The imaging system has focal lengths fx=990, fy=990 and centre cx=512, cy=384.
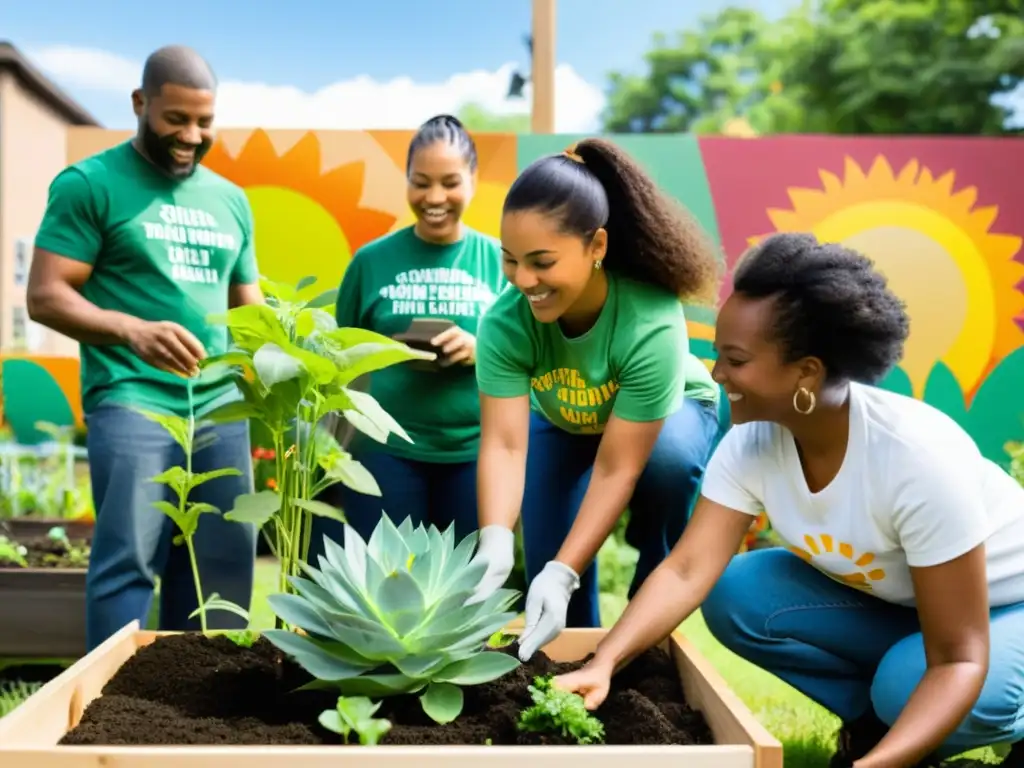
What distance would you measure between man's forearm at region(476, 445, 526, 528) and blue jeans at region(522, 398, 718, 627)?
263 mm

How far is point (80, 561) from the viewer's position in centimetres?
302

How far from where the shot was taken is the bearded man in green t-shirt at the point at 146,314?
2.08 meters

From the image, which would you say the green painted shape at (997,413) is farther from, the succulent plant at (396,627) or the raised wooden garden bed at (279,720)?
the succulent plant at (396,627)

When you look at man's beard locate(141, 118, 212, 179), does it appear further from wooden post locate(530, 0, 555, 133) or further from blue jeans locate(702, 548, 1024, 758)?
wooden post locate(530, 0, 555, 133)

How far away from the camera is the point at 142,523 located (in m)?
2.09

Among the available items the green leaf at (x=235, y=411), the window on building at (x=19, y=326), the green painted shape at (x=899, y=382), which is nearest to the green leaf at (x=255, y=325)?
the green leaf at (x=235, y=411)

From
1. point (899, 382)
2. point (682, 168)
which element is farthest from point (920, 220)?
point (682, 168)

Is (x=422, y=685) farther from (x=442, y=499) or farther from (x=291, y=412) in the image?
(x=442, y=499)

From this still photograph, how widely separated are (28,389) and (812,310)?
163 inches

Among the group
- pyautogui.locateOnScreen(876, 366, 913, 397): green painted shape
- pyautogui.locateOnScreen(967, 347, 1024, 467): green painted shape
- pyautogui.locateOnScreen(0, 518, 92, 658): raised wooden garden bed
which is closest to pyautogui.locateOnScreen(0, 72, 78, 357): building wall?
pyautogui.locateOnScreen(0, 518, 92, 658): raised wooden garden bed

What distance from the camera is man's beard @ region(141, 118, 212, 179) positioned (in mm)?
2203

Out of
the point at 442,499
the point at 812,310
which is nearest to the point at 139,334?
the point at 442,499

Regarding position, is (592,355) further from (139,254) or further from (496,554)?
(139,254)

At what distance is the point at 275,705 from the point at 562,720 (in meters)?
0.43
